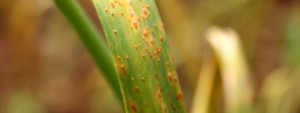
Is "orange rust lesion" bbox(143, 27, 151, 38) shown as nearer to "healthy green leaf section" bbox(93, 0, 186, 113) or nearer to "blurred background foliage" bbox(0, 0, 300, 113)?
"healthy green leaf section" bbox(93, 0, 186, 113)

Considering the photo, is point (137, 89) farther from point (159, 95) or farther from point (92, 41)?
point (92, 41)

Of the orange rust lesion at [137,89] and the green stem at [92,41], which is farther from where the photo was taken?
the green stem at [92,41]

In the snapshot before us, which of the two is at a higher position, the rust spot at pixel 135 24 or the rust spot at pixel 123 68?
the rust spot at pixel 135 24

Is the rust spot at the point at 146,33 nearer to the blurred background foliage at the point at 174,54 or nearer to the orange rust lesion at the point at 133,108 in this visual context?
the orange rust lesion at the point at 133,108

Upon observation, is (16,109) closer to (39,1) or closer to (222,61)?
(39,1)

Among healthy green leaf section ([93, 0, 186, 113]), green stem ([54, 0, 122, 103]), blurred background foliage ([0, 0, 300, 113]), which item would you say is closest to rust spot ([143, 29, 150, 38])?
healthy green leaf section ([93, 0, 186, 113])

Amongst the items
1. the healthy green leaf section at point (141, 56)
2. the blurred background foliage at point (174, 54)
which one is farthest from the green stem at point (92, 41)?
the blurred background foliage at point (174, 54)
